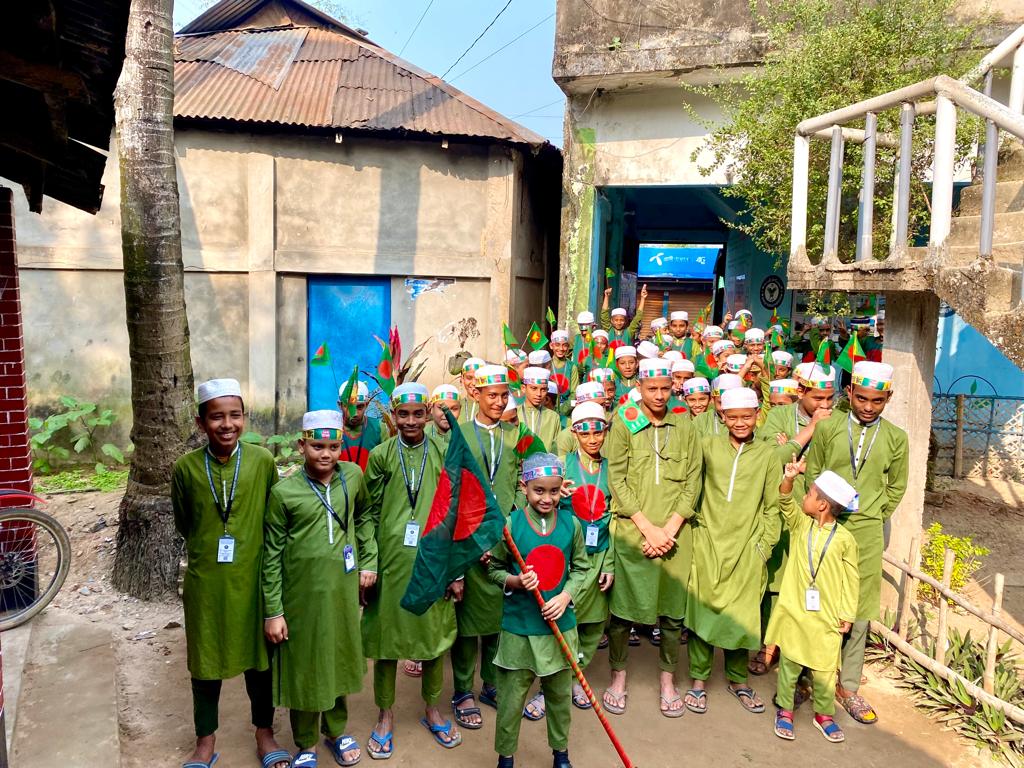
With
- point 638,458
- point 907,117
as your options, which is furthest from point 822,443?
point 907,117

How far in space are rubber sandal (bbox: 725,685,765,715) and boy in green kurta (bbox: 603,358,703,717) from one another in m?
0.41

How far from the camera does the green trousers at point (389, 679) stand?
394cm

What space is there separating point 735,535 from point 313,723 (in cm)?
256

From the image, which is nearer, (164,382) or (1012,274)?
(1012,274)

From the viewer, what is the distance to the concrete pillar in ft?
16.6

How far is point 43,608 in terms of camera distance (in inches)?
197

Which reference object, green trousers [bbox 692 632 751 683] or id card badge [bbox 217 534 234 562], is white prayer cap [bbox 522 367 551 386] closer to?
green trousers [bbox 692 632 751 683]

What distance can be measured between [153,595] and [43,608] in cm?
74

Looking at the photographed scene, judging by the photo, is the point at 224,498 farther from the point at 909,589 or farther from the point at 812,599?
the point at 909,589

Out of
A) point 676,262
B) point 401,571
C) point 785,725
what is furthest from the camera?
point 676,262

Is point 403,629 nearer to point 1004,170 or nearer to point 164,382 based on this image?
point 164,382

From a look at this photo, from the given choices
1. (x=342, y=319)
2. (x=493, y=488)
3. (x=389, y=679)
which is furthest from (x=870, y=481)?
(x=342, y=319)

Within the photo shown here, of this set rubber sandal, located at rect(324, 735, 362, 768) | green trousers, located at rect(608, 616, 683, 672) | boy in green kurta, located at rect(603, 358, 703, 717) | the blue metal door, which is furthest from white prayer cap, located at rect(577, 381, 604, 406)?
the blue metal door

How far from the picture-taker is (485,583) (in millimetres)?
4172
